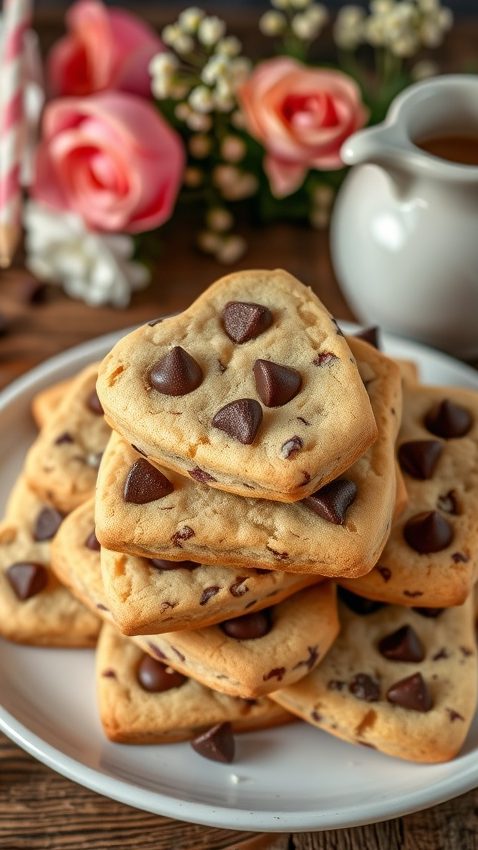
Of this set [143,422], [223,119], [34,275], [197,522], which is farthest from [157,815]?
[223,119]

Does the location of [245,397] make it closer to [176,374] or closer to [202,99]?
[176,374]

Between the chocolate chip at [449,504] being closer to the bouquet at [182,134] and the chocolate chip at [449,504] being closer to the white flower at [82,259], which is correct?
the bouquet at [182,134]

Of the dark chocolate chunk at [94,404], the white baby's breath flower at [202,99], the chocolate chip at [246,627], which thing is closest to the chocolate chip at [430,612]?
the chocolate chip at [246,627]

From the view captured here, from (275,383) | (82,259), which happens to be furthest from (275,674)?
(82,259)

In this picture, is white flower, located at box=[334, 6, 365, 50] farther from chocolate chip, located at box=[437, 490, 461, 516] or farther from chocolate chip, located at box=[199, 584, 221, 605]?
chocolate chip, located at box=[199, 584, 221, 605]

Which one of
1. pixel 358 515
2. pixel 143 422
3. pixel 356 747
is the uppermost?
pixel 143 422

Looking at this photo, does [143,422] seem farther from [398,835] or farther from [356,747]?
[398,835]
